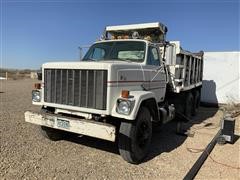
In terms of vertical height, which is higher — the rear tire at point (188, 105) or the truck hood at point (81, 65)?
the truck hood at point (81, 65)

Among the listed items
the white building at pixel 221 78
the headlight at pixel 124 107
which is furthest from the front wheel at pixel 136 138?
the white building at pixel 221 78

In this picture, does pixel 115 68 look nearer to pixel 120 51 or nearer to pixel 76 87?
pixel 76 87

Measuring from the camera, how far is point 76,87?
4.80 meters

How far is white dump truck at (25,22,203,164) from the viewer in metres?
4.52

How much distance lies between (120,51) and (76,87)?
1.74 meters

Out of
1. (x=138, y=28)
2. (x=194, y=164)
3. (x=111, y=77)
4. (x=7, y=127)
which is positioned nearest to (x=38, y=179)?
(x=111, y=77)

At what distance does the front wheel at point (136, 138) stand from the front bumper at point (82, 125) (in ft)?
1.31

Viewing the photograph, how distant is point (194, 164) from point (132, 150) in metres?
1.20

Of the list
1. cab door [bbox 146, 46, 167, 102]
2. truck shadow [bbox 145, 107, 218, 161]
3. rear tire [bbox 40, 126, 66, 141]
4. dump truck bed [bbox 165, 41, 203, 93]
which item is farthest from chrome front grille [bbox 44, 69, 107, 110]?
dump truck bed [bbox 165, 41, 203, 93]

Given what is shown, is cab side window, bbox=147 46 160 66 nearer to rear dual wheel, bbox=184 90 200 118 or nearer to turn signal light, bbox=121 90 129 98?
turn signal light, bbox=121 90 129 98

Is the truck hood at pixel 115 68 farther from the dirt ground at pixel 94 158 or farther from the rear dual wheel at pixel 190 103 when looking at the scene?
the rear dual wheel at pixel 190 103

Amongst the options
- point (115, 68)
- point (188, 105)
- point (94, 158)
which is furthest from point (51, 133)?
point (188, 105)

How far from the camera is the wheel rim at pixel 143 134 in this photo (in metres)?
5.01

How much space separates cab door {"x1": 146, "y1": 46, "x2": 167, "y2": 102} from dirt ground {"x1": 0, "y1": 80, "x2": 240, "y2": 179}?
1.33 m
